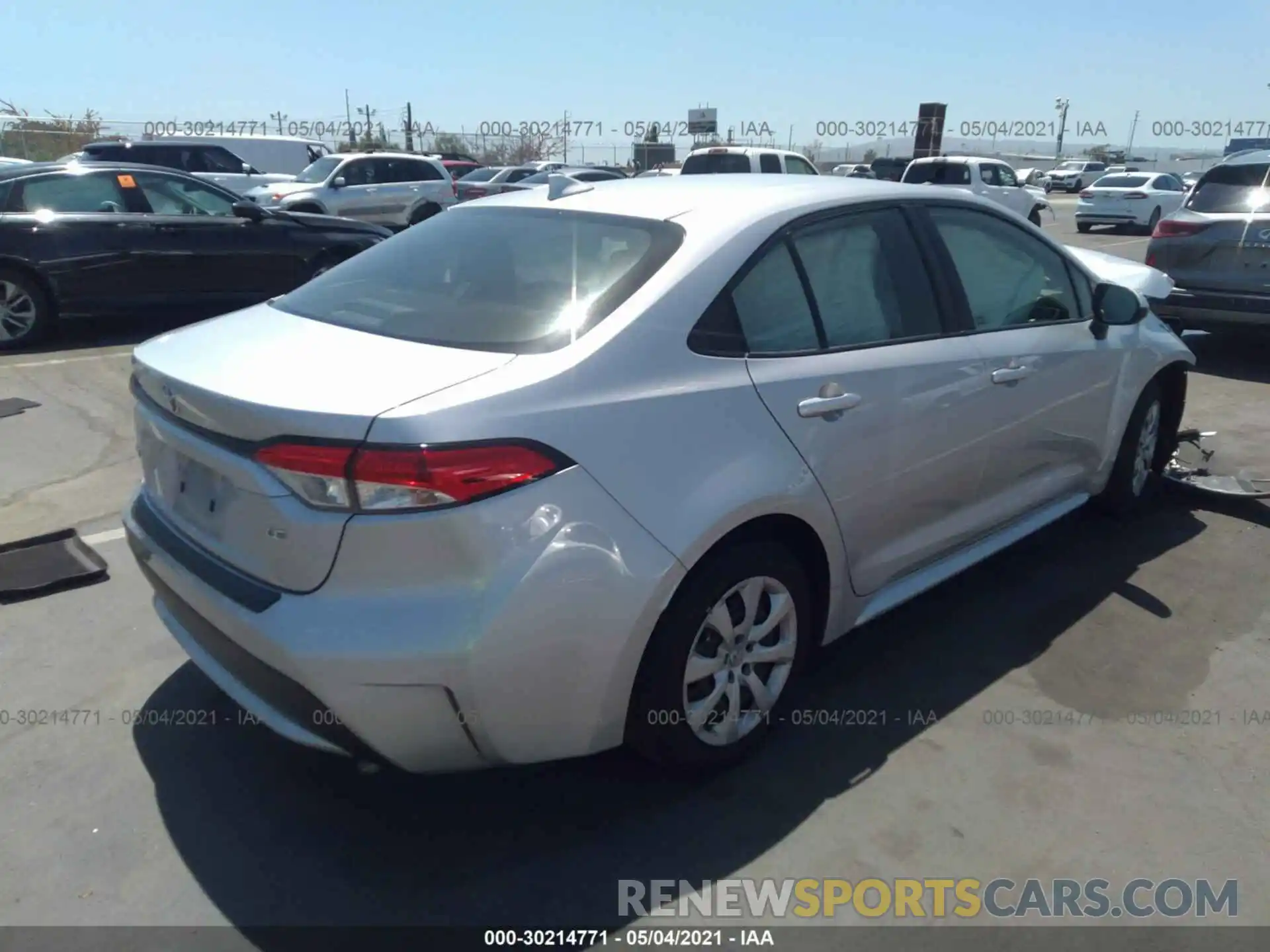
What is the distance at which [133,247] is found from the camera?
903 cm

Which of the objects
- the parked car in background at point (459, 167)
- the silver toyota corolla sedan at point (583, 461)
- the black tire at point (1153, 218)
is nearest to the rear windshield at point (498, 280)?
the silver toyota corolla sedan at point (583, 461)

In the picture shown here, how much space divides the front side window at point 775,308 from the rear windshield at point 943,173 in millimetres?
17210

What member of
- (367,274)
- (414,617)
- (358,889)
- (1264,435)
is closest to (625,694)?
(414,617)

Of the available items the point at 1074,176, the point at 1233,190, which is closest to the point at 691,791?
the point at 1233,190

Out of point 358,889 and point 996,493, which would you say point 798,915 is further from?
point 996,493

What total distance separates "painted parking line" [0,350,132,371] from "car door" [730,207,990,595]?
6.75 meters

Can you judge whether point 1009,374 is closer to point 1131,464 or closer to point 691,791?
point 1131,464

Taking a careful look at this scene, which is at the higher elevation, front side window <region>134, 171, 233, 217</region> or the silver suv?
front side window <region>134, 171, 233, 217</region>

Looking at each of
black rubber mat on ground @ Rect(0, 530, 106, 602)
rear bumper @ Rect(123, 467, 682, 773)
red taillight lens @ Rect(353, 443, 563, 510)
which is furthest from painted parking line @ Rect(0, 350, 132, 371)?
red taillight lens @ Rect(353, 443, 563, 510)

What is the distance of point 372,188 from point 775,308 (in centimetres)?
1580

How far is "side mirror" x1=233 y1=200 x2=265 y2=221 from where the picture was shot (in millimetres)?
9398

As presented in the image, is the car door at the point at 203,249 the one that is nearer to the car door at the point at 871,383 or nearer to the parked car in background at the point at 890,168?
the car door at the point at 871,383

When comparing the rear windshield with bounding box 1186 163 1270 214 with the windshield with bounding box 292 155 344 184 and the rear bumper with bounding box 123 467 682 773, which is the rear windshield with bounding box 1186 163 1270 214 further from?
the windshield with bounding box 292 155 344 184

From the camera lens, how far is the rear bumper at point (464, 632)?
7.70 ft
